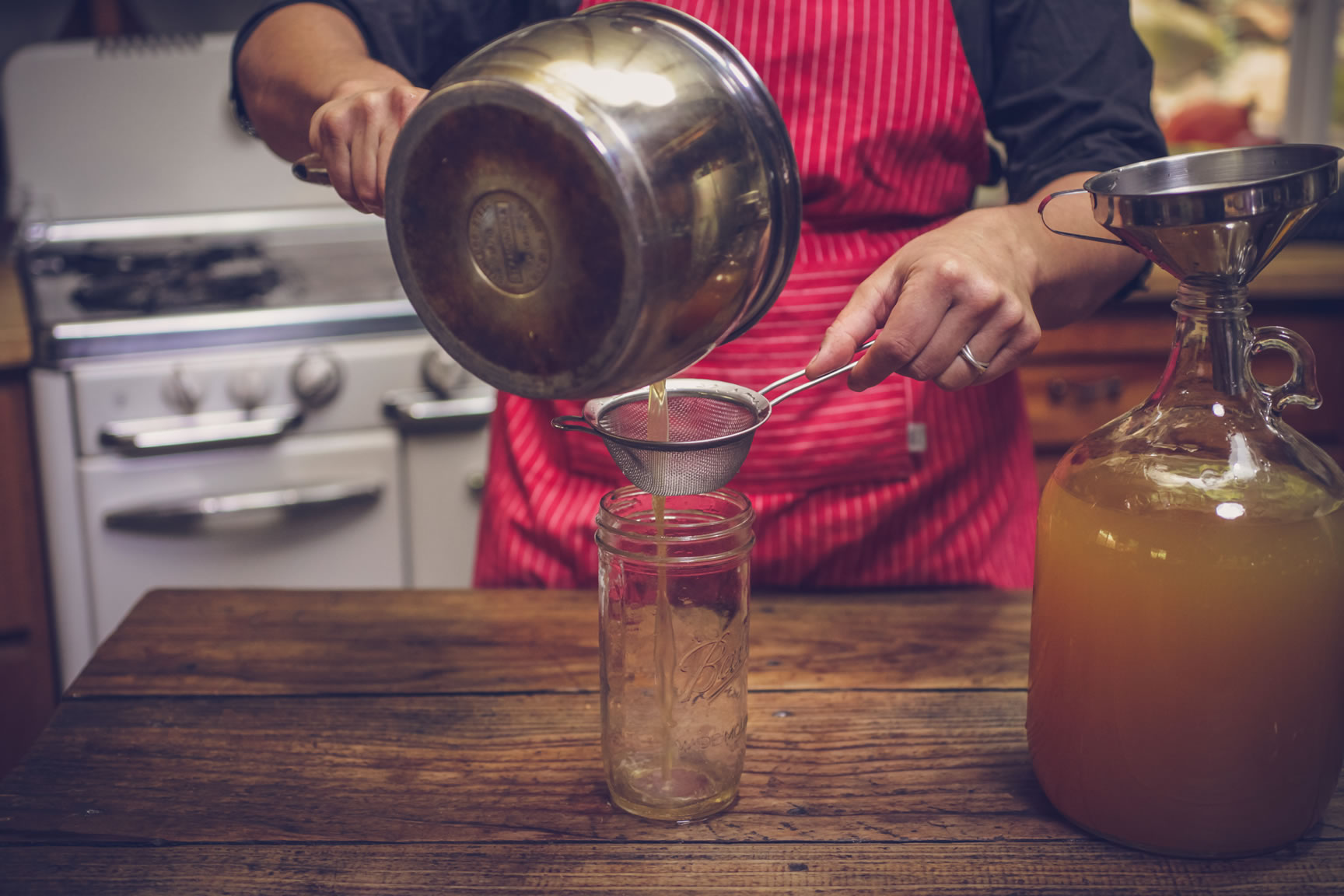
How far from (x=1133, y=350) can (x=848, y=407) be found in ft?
3.44

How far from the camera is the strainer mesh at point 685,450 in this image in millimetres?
677

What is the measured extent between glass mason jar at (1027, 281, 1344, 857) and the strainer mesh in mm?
188

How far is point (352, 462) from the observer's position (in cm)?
177

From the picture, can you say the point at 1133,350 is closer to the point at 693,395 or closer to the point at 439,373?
the point at 439,373

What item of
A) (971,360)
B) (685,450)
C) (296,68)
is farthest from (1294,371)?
(296,68)

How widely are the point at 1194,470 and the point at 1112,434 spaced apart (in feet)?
0.18

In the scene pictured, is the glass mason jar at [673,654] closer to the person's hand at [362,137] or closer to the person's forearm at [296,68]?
the person's hand at [362,137]

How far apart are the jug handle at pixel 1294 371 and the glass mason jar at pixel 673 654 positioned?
0.29 m

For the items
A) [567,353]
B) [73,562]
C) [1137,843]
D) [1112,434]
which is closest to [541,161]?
[567,353]

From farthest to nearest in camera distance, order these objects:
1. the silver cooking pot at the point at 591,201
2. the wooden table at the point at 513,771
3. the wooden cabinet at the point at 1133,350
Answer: the wooden cabinet at the point at 1133,350 → the wooden table at the point at 513,771 → the silver cooking pot at the point at 591,201

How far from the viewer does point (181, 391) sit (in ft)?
5.42

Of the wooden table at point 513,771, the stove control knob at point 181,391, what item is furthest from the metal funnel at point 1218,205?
the stove control knob at point 181,391

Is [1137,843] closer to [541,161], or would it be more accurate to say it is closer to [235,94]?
[541,161]

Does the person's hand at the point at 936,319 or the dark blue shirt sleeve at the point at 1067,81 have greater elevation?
the dark blue shirt sleeve at the point at 1067,81
